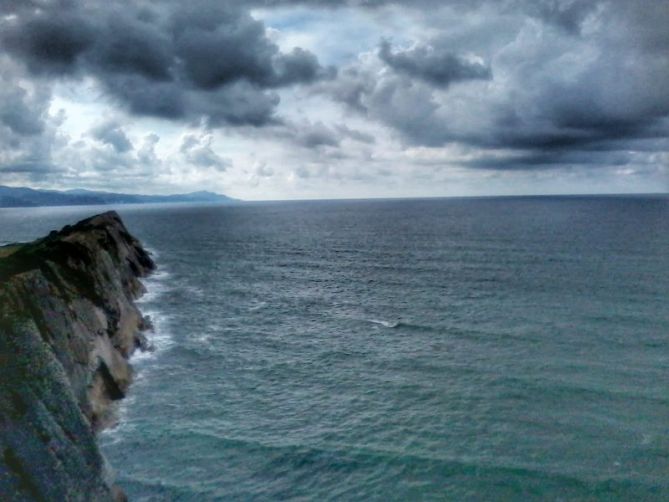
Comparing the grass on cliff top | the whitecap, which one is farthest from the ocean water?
the grass on cliff top

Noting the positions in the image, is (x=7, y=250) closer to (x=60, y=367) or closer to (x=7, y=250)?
(x=7, y=250)

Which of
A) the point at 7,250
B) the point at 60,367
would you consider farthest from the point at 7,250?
the point at 60,367

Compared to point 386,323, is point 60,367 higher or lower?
higher

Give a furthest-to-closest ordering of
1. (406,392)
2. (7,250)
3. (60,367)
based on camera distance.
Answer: (7,250) < (406,392) < (60,367)

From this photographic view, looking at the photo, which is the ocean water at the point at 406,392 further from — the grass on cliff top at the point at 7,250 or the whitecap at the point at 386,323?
the grass on cliff top at the point at 7,250

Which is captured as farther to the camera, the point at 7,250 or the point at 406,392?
the point at 7,250

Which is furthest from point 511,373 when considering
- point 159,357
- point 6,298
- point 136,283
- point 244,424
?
point 136,283

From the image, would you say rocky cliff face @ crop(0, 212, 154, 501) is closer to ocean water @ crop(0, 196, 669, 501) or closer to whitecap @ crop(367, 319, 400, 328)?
ocean water @ crop(0, 196, 669, 501)

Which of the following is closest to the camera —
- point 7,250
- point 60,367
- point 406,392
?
point 60,367
